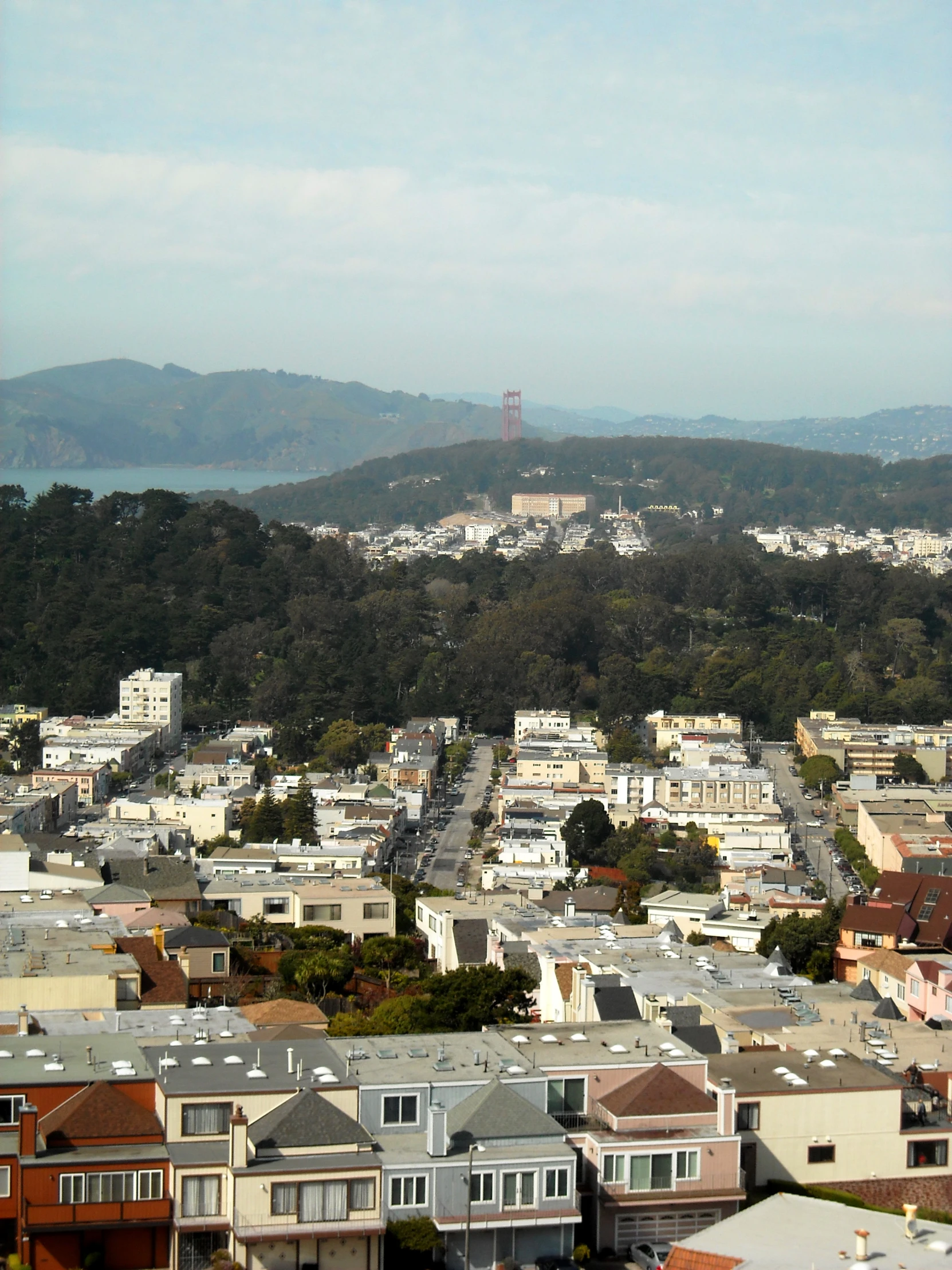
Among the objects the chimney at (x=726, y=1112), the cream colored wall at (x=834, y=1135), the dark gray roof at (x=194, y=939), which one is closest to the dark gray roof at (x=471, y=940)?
the dark gray roof at (x=194, y=939)

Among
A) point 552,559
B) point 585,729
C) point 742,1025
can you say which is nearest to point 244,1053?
point 742,1025

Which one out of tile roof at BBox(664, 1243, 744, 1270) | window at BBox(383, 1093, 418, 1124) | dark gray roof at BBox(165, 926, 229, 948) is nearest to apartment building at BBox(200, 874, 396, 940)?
dark gray roof at BBox(165, 926, 229, 948)

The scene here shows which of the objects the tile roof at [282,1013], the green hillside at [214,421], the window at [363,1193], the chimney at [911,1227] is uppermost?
the green hillside at [214,421]

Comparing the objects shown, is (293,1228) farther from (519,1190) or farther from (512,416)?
(512,416)

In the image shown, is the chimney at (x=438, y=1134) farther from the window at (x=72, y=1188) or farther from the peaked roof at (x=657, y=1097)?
the window at (x=72, y=1188)

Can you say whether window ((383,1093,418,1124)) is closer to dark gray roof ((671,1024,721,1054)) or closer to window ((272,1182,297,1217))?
window ((272,1182,297,1217))

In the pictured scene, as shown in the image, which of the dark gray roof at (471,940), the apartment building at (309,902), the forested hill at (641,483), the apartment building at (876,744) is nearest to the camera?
the dark gray roof at (471,940)
